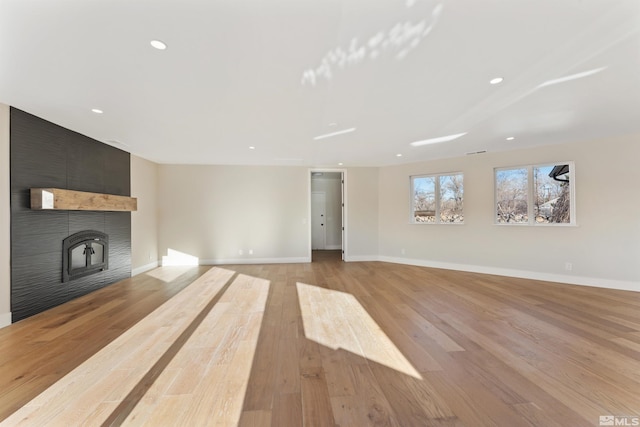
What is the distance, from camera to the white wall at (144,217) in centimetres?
509

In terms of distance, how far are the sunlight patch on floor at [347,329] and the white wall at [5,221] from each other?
3.30 metres

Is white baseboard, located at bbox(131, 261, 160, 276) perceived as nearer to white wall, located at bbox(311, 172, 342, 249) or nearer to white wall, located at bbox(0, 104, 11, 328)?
white wall, located at bbox(0, 104, 11, 328)

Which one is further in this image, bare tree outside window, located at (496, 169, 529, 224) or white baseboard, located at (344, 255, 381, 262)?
white baseboard, located at (344, 255, 381, 262)

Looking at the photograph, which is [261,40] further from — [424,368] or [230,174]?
[230,174]

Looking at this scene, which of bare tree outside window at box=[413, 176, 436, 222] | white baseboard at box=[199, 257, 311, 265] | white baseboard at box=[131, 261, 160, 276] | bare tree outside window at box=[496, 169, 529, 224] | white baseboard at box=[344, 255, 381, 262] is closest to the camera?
bare tree outside window at box=[496, 169, 529, 224]

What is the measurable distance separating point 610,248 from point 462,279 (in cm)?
231

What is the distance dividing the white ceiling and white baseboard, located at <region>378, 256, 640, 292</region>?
97.1 inches

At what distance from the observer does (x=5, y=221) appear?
2.77m

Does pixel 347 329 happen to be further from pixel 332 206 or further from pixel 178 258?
pixel 332 206

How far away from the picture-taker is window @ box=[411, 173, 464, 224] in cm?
559

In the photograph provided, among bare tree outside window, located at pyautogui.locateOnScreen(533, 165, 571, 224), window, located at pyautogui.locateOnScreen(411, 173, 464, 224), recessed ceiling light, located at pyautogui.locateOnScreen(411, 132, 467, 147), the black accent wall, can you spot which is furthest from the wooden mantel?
bare tree outside window, located at pyautogui.locateOnScreen(533, 165, 571, 224)

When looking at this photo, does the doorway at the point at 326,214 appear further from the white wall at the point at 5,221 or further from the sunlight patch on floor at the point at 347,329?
the white wall at the point at 5,221

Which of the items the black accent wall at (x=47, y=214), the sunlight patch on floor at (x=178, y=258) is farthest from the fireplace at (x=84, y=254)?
the sunlight patch on floor at (x=178, y=258)

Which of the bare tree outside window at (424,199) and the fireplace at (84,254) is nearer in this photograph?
the fireplace at (84,254)
